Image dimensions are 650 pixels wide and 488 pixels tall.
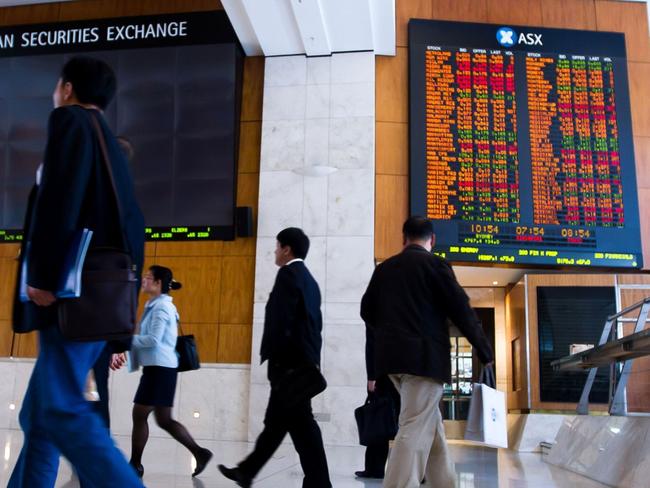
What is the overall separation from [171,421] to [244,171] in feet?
17.4

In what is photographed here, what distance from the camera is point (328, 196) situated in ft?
29.8

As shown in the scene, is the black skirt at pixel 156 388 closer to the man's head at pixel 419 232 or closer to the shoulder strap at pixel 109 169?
the man's head at pixel 419 232

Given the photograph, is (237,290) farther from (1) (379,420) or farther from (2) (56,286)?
(2) (56,286)

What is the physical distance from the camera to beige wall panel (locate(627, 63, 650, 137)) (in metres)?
9.30

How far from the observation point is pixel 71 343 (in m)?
2.11

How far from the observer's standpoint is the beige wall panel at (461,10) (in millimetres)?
9602

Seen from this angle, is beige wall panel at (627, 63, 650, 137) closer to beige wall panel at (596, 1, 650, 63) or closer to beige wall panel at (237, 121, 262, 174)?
beige wall panel at (596, 1, 650, 63)

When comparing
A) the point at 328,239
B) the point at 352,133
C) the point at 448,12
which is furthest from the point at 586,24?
the point at 328,239

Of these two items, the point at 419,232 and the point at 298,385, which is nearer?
the point at 298,385

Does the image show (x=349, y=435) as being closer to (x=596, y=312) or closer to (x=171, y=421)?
(x=596, y=312)

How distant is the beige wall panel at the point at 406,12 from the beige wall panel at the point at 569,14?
1.60 meters

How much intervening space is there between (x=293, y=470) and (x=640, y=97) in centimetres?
710

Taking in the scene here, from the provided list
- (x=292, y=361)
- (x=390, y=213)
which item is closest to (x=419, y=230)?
(x=292, y=361)

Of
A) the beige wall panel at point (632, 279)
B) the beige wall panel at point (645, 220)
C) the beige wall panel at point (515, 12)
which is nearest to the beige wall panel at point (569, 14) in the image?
the beige wall panel at point (515, 12)
